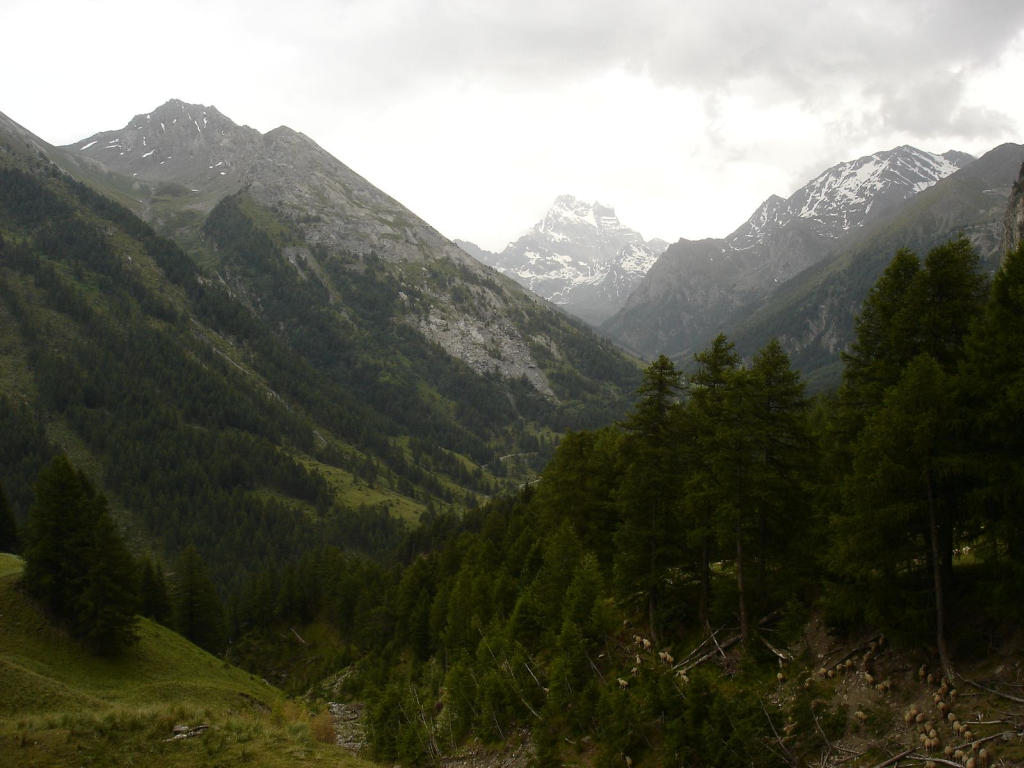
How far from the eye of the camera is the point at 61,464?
4072cm

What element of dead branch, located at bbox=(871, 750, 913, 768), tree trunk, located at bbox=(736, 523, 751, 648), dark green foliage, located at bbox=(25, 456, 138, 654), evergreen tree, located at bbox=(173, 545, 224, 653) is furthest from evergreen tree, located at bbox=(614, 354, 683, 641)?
evergreen tree, located at bbox=(173, 545, 224, 653)

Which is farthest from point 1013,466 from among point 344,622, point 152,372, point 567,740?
point 152,372

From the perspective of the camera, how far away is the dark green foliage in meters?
37.8

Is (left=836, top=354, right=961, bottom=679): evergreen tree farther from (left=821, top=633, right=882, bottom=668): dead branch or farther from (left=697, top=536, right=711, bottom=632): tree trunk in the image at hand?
(left=697, top=536, right=711, bottom=632): tree trunk

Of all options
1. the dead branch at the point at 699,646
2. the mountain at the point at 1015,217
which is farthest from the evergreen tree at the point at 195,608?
the mountain at the point at 1015,217

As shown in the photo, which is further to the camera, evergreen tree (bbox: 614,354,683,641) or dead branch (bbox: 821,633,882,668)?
evergreen tree (bbox: 614,354,683,641)

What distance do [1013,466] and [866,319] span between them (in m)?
10.5

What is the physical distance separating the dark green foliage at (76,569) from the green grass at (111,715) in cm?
107

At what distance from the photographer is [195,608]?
7194 centimetres

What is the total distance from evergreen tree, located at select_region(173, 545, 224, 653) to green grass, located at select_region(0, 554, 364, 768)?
108 ft

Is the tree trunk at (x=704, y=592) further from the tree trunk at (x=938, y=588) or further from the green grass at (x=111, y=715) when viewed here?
the green grass at (x=111, y=715)

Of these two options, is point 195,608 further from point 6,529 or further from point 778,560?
point 778,560

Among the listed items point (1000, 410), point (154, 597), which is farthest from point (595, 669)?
point (154, 597)

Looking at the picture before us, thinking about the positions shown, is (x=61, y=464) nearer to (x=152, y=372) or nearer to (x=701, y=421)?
(x=701, y=421)
